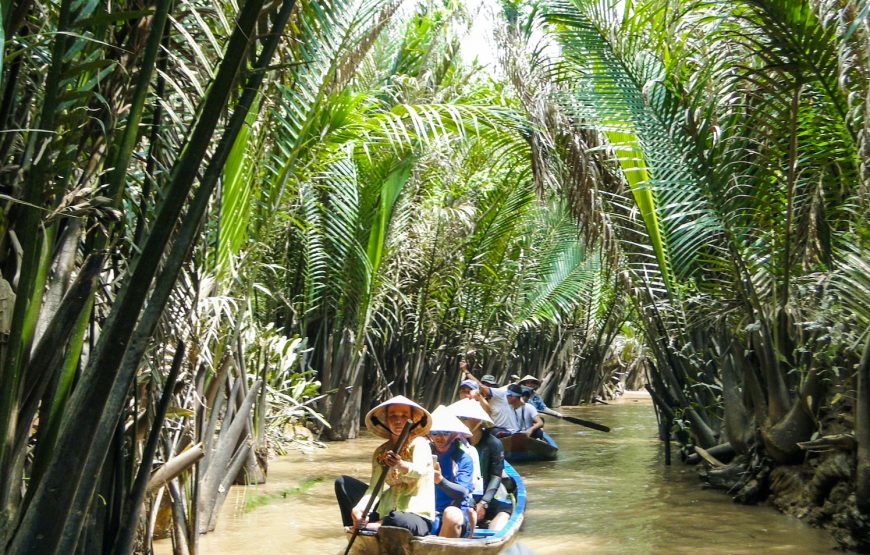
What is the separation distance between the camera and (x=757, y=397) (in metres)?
10.2

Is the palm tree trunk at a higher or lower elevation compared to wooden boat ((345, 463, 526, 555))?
higher

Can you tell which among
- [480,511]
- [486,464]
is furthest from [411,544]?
[486,464]

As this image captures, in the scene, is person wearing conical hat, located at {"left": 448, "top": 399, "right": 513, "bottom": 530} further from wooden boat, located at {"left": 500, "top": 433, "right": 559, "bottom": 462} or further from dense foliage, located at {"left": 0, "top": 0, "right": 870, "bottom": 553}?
wooden boat, located at {"left": 500, "top": 433, "right": 559, "bottom": 462}

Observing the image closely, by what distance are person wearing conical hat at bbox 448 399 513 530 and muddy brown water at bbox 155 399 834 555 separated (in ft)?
1.51

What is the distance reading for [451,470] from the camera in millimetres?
7785

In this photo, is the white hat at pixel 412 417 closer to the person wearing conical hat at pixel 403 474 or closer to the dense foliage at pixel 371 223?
the person wearing conical hat at pixel 403 474

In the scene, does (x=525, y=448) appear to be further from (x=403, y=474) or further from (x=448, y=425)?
(x=403, y=474)

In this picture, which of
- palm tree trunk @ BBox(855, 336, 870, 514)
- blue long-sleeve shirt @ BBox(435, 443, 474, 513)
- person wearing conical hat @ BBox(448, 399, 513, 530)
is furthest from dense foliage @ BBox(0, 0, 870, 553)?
person wearing conical hat @ BBox(448, 399, 513, 530)

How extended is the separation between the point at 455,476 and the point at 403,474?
3.61 ft

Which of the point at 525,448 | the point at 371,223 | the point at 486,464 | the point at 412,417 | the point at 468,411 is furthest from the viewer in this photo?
the point at 525,448

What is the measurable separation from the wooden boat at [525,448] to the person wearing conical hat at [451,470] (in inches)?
257

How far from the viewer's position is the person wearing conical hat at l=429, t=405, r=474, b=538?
293 inches

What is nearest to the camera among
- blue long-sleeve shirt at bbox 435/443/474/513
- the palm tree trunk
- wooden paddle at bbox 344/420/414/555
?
wooden paddle at bbox 344/420/414/555

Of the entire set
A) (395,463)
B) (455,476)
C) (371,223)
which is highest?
(371,223)
